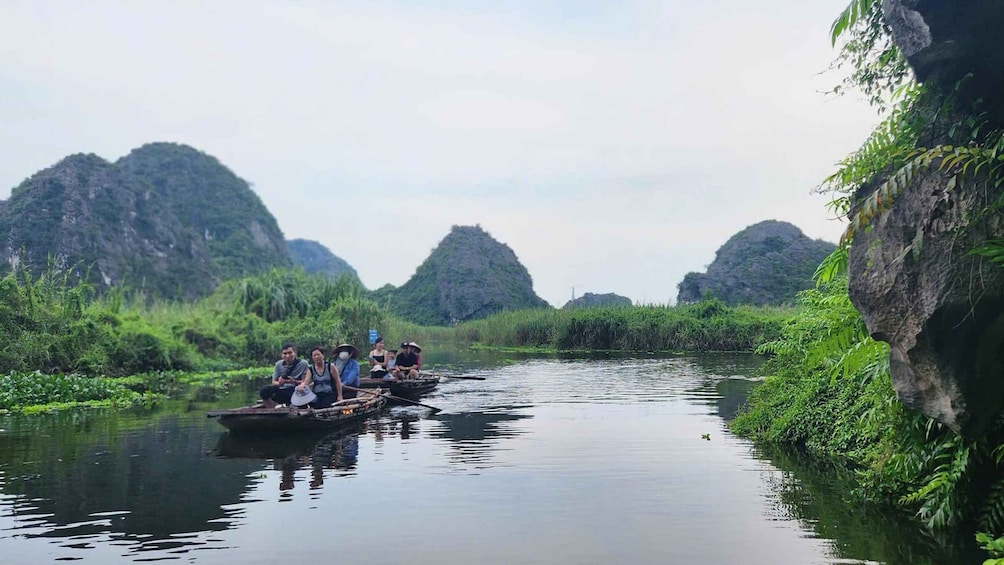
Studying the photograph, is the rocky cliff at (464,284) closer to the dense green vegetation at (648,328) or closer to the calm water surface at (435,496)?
the dense green vegetation at (648,328)

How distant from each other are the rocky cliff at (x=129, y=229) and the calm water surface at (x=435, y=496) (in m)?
37.7

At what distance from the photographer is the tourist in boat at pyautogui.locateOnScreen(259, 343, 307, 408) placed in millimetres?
13406

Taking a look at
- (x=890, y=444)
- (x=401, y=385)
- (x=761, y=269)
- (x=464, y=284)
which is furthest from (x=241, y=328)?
(x=761, y=269)

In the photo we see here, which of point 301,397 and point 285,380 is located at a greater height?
point 285,380

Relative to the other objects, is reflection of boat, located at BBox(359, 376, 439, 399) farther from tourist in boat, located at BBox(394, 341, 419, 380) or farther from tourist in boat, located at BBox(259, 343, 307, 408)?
tourist in boat, located at BBox(259, 343, 307, 408)

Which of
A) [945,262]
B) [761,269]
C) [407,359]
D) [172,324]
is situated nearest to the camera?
[945,262]

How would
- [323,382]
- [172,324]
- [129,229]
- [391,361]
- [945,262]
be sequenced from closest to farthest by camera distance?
[945,262] < [323,382] < [391,361] < [172,324] < [129,229]

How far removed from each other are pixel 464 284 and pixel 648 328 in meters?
36.9

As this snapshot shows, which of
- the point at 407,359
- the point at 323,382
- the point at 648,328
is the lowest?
the point at 323,382

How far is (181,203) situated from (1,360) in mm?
63956

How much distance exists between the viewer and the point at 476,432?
13.9 m

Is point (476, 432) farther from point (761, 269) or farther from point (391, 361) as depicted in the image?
point (761, 269)

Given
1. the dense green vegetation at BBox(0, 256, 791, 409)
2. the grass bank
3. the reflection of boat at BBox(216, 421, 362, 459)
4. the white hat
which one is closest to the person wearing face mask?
the reflection of boat at BBox(216, 421, 362, 459)

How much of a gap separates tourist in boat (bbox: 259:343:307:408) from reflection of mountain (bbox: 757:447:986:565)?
781 centimetres
